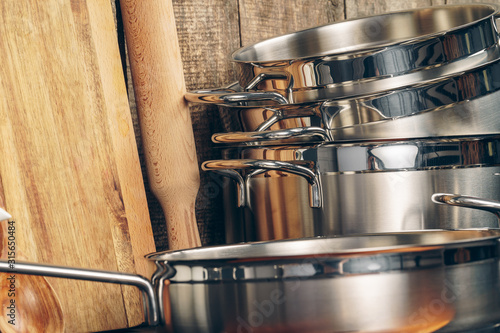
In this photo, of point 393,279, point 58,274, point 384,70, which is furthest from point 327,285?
point 384,70

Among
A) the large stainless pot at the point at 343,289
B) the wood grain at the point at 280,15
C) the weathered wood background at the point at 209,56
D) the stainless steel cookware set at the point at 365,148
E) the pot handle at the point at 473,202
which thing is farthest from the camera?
the wood grain at the point at 280,15

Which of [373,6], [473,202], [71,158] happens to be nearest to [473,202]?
[473,202]

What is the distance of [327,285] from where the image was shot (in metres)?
0.45

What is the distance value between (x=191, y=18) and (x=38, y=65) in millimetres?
298

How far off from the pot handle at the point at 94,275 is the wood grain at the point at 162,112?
0.27 meters

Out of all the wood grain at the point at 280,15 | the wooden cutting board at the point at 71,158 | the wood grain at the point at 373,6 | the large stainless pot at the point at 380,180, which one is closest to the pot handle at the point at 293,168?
the large stainless pot at the point at 380,180

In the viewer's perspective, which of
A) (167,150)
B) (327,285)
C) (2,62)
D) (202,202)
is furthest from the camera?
(202,202)

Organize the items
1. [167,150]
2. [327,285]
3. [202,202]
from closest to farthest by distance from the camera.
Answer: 1. [327,285]
2. [167,150]
3. [202,202]

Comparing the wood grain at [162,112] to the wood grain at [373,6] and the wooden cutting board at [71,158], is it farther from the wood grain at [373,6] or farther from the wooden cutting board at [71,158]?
the wood grain at [373,6]

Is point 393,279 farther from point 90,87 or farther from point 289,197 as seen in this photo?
point 90,87

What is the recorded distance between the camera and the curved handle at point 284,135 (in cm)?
68

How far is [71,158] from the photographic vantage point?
0.68 m

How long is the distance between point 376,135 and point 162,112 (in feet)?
0.84

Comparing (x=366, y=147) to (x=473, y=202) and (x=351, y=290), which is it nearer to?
(x=473, y=202)
